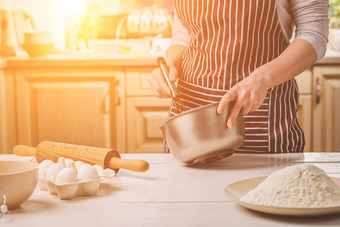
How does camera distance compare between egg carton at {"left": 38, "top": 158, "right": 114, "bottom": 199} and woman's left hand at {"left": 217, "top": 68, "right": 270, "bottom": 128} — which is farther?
woman's left hand at {"left": 217, "top": 68, "right": 270, "bottom": 128}

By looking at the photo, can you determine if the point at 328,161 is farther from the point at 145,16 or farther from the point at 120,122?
the point at 145,16

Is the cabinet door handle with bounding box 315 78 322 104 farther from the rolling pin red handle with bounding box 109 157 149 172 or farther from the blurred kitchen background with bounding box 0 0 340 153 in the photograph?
the rolling pin red handle with bounding box 109 157 149 172

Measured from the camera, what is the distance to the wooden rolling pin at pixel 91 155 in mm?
1058

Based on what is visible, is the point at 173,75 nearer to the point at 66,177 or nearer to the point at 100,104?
the point at 66,177

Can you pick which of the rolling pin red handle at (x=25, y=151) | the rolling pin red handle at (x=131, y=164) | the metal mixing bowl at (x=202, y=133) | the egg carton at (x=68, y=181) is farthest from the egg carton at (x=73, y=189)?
the rolling pin red handle at (x=25, y=151)

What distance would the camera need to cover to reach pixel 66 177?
36.4 inches

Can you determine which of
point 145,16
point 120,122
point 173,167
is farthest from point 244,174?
point 145,16

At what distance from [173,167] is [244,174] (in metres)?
0.16

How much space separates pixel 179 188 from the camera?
0.99 m

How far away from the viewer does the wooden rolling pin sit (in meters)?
1.06

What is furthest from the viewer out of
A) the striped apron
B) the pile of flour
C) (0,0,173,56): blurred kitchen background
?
(0,0,173,56): blurred kitchen background

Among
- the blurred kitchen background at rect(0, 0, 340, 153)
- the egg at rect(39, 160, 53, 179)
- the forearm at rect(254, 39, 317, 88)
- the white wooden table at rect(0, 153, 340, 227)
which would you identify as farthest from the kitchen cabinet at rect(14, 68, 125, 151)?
the egg at rect(39, 160, 53, 179)

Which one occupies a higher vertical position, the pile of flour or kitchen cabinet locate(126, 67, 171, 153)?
the pile of flour

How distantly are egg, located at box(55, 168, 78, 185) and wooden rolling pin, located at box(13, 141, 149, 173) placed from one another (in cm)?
15
